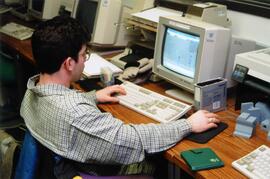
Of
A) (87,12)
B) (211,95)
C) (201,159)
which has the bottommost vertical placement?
(201,159)

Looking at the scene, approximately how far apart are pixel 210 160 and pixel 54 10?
2282 millimetres

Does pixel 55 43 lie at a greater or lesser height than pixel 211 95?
greater

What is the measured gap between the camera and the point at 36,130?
4.53ft

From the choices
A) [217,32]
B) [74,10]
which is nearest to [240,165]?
[217,32]

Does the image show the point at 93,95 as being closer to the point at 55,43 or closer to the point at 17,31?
the point at 55,43

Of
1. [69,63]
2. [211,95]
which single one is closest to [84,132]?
[69,63]

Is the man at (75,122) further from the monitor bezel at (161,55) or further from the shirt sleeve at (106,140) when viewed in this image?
the monitor bezel at (161,55)

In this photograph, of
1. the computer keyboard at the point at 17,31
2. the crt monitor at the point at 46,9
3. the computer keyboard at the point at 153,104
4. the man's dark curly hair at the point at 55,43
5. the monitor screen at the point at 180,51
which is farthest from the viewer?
the crt monitor at the point at 46,9

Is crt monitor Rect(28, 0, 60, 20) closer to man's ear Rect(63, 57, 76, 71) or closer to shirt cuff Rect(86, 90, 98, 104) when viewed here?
shirt cuff Rect(86, 90, 98, 104)

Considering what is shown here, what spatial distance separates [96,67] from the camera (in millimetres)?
2172

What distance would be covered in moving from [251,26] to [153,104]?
0.85m

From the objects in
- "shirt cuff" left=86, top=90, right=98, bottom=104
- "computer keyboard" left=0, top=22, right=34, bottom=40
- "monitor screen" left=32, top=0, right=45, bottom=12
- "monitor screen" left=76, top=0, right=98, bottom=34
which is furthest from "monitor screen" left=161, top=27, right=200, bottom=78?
"monitor screen" left=32, top=0, right=45, bottom=12

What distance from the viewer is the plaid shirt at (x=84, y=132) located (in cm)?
127

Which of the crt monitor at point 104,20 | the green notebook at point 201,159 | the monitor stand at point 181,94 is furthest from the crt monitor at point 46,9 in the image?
the green notebook at point 201,159
